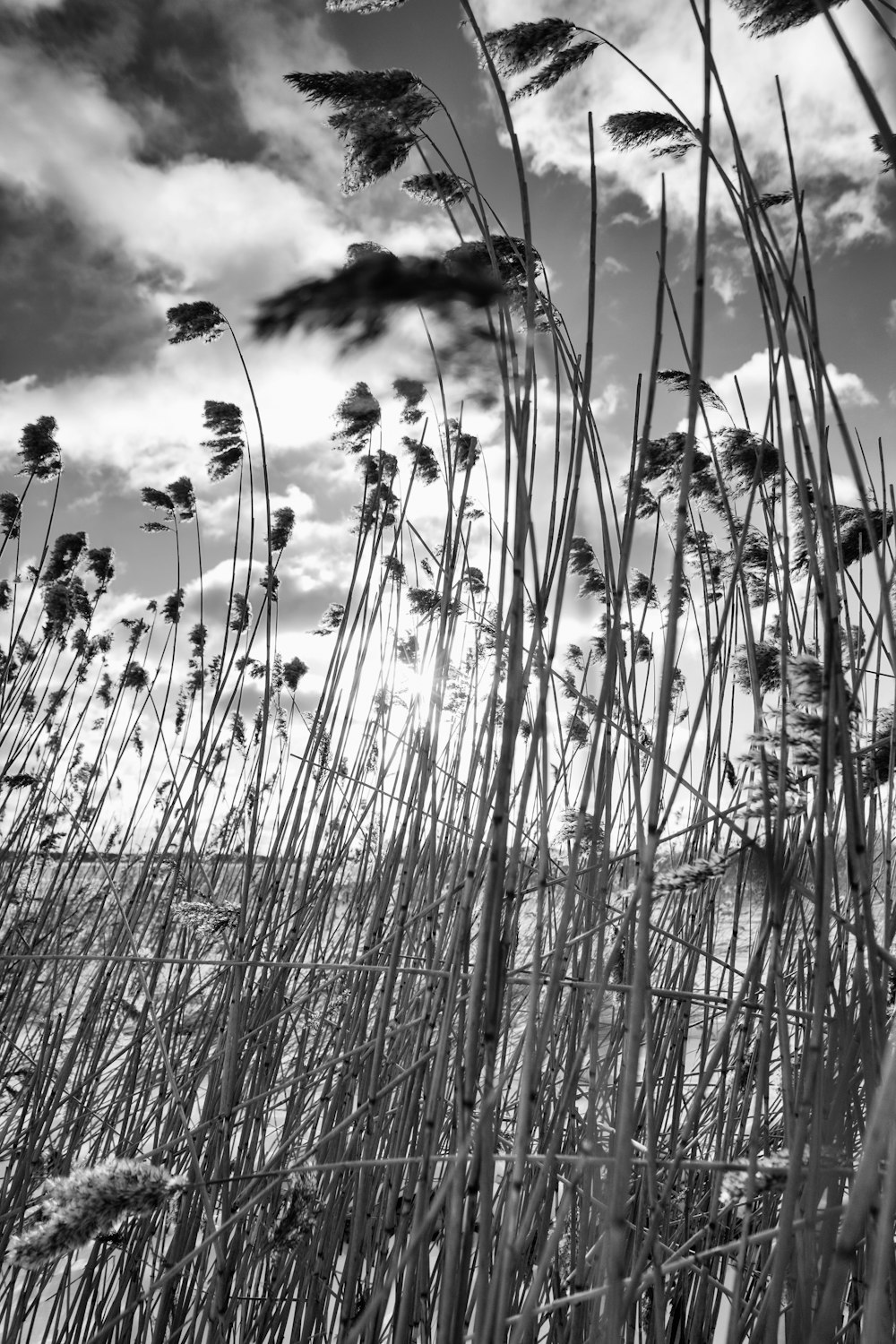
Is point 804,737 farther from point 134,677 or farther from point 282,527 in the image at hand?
point 134,677

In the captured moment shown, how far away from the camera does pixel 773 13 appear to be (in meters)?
0.87

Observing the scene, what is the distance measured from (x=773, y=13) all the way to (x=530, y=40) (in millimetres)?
317

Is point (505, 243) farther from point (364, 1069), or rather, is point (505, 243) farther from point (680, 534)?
point (364, 1069)

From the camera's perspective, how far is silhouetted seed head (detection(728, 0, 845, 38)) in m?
0.86

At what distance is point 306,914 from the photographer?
6.61ft

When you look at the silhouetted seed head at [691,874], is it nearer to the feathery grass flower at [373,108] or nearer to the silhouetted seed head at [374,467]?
the feathery grass flower at [373,108]

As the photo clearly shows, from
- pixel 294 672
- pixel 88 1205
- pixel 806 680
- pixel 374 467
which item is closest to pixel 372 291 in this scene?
pixel 806 680

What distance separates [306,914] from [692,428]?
1783 millimetres

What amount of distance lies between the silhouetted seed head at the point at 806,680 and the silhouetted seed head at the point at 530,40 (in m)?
0.94

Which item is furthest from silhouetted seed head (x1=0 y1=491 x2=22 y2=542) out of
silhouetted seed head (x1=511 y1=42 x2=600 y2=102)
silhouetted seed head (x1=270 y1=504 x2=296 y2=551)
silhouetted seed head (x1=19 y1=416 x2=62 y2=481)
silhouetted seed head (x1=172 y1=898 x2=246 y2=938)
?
silhouetted seed head (x1=511 y1=42 x2=600 y2=102)

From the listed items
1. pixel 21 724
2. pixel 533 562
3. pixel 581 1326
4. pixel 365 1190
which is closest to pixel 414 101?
A: pixel 533 562

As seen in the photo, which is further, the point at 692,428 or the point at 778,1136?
the point at 778,1136

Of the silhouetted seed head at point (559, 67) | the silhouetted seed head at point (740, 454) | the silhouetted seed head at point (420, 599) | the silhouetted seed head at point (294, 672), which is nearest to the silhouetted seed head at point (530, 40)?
the silhouetted seed head at point (559, 67)

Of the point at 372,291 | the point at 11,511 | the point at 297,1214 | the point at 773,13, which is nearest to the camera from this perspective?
the point at 372,291
